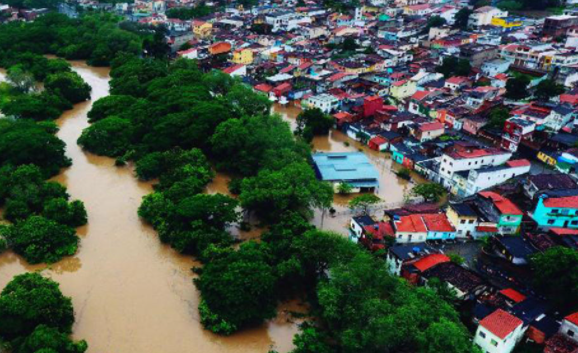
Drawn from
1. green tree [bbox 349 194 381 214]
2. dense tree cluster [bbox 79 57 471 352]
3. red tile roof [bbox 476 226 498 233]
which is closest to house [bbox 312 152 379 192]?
dense tree cluster [bbox 79 57 471 352]

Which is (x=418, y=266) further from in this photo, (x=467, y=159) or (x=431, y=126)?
(x=431, y=126)

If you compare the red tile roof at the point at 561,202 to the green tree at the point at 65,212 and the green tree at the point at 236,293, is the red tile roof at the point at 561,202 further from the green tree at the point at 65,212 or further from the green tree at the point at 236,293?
the green tree at the point at 65,212

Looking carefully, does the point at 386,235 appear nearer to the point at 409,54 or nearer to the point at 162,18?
the point at 409,54

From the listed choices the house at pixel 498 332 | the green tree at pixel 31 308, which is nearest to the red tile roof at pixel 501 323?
the house at pixel 498 332

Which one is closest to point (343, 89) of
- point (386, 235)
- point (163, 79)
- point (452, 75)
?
point (452, 75)

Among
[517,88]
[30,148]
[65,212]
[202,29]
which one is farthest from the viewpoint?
[202,29]

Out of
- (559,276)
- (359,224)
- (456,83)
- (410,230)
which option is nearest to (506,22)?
(456,83)

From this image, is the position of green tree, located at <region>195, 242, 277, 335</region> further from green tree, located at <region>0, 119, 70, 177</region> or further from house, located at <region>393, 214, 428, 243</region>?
green tree, located at <region>0, 119, 70, 177</region>

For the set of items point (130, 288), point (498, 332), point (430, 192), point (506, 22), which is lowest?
point (130, 288)
